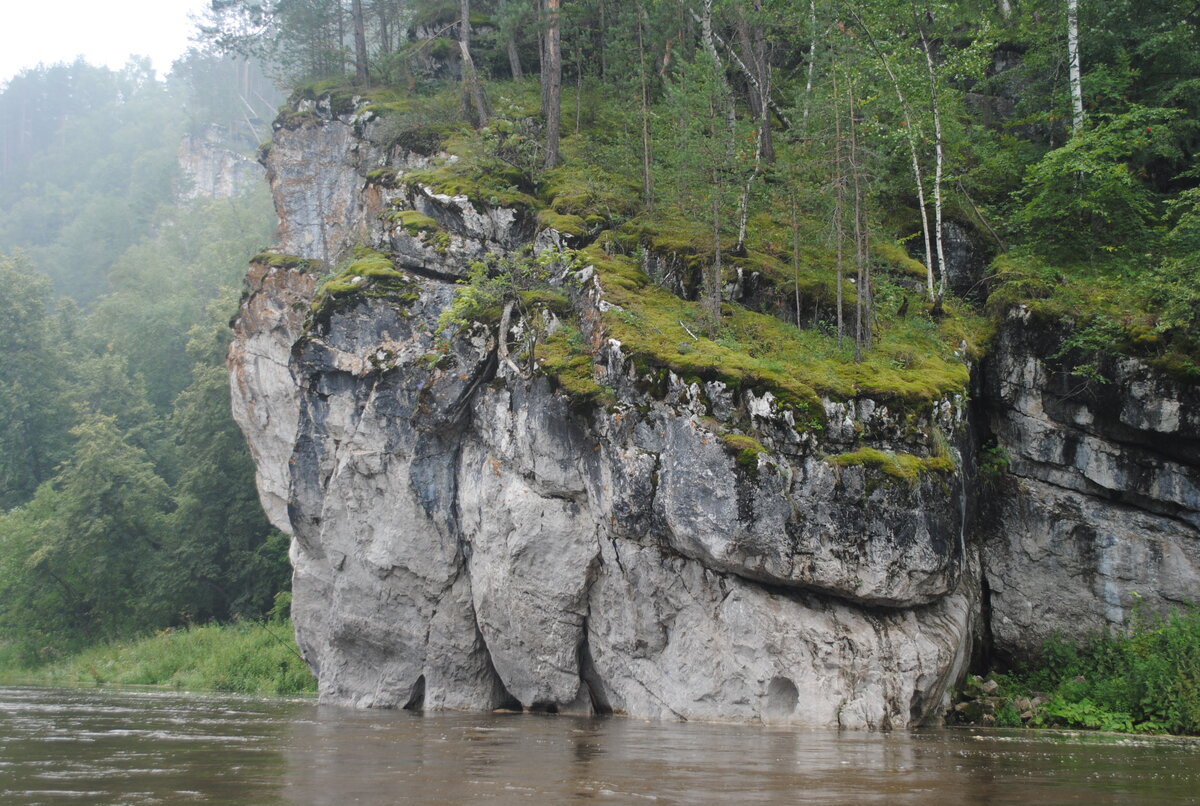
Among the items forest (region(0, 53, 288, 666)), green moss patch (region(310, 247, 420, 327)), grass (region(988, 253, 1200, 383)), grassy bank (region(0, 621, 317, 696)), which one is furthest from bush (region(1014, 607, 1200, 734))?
forest (region(0, 53, 288, 666))

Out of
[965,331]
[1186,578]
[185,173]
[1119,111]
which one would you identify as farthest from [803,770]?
[185,173]

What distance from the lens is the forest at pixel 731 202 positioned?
677 inches

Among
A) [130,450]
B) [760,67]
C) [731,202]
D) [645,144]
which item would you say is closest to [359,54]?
[645,144]

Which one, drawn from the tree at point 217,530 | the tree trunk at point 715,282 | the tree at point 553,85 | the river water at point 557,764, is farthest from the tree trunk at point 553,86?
the tree at point 217,530

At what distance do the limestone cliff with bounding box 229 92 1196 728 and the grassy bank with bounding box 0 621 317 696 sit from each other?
229 inches

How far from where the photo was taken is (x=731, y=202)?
63.7 feet

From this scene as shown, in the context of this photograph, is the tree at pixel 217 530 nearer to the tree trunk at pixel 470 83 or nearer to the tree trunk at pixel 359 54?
the tree trunk at pixel 359 54

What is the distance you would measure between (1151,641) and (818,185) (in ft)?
38.1

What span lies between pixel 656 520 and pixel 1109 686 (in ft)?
26.3

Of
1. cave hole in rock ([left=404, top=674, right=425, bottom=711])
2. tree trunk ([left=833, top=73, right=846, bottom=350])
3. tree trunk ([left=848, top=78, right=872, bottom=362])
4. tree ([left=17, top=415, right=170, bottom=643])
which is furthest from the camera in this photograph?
tree ([left=17, top=415, right=170, bottom=643])

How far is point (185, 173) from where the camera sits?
216 ft

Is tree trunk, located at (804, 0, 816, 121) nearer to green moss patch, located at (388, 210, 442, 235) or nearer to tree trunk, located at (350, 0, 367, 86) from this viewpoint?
green moss patch, located at (388, 210, 442, 235)

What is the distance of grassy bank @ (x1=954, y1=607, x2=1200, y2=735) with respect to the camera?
12.9m

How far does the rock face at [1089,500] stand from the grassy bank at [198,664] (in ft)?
64.1
